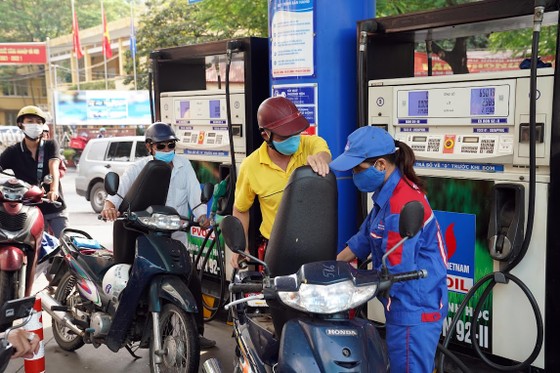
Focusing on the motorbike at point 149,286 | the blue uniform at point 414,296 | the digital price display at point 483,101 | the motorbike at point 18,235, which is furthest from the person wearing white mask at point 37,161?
the blue uniform at point 414,296

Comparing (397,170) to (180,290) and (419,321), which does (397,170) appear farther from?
(180,290)

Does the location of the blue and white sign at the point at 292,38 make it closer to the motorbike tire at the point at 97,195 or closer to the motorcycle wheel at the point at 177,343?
the motorcycle wheel at the point at 177,343

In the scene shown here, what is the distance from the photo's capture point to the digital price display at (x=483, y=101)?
417 cm

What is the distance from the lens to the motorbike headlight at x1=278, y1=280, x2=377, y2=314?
9.02 ft

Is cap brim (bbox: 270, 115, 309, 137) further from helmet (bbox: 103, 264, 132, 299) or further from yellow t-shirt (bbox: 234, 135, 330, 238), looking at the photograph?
helmet (bbox: 103, 264, 132, 299)

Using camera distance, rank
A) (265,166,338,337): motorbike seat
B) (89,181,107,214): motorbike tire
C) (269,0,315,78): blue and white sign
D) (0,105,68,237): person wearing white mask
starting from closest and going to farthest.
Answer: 1. (265,166,338,337): motorbike seat
2. (269,0,315,78): blue and white sign
3. (0,105,68,237): person wearing white mask
4. (89,181,107,214): motorbike tire

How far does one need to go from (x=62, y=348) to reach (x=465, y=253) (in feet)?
11.7

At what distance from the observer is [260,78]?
235 inches

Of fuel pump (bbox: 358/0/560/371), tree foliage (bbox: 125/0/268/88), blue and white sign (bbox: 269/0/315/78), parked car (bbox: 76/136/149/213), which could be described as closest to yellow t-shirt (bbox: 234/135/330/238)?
fuel pump (bbox: 358/0/560/371)

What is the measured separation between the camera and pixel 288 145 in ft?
13.6

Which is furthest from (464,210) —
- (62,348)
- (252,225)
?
(62,348)

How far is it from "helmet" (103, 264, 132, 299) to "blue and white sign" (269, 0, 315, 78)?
192 centimetres

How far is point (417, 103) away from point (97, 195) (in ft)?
41.6

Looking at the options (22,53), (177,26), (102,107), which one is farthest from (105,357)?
(22,53)
